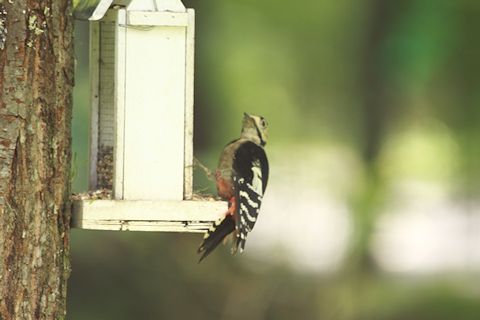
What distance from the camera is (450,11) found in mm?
8445

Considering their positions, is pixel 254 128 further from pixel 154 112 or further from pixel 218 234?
pixel 154 112

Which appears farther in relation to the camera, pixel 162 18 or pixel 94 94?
pixel 94 94

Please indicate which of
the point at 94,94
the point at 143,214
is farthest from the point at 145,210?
the point at 94,94

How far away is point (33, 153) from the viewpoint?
2.57 m

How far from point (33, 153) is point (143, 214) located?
0.30 meters

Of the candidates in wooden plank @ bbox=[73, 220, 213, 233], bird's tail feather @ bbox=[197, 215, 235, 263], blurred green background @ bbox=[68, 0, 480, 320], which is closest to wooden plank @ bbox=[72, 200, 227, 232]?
wooden plank @ bbox=[73, 220, 213, 233]

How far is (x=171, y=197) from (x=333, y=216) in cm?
646

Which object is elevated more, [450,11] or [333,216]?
[450,11]

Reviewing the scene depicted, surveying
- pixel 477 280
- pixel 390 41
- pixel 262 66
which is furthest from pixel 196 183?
pixel 477 280

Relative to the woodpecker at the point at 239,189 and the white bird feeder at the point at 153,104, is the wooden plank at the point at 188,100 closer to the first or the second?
the white bird feeder at the point at 153,104

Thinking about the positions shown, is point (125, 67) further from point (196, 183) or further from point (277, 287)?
point (277, 287)

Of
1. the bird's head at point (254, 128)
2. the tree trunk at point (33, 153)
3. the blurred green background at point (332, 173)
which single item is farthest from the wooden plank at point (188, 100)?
the blurred green background at point (332, 173)

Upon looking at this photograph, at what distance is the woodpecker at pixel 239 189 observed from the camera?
9.34 ft

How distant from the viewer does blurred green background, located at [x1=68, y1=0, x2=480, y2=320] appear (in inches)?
305
